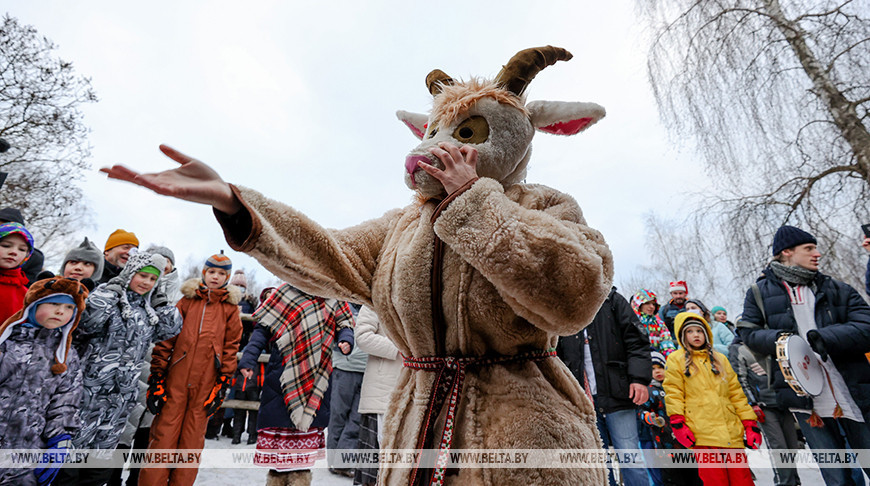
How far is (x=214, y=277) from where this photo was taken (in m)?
4.20

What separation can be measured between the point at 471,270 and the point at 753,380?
4.79 m

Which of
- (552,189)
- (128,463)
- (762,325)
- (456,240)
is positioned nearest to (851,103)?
(762,325)

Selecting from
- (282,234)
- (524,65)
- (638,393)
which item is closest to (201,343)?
(282,234)

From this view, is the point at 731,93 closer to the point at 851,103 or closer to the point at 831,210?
the point at 851,103

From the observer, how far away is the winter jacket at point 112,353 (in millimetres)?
A: 3266

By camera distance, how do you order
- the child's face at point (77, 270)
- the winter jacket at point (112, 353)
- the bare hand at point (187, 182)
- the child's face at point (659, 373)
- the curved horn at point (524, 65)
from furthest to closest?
the child's face at point (659, 373) → the child's face at point (77, 270) → the winter jacket at point (112, 353) → the curved horn at point (524, 65) → the bare hand at point (187, 182)

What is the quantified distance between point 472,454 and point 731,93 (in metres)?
7.84

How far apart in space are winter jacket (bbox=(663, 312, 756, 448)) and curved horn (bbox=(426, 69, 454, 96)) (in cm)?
382

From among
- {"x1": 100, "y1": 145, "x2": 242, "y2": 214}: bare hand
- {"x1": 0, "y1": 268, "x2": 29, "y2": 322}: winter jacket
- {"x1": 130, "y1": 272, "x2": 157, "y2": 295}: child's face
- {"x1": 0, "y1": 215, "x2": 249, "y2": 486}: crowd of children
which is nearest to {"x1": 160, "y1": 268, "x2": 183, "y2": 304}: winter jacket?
{"x1": 0, "y1": 215, "x2": 249, "y2": 486}: crowd of children

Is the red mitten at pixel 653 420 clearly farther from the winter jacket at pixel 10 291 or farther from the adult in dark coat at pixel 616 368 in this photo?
the winter jacket at pixel 10 291

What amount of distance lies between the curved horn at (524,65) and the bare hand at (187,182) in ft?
3.19

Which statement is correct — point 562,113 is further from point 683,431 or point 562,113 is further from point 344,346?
point 683,431

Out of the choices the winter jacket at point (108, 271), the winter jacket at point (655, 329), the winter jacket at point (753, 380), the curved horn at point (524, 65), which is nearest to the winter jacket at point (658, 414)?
the winter jacket at point (655, 329)

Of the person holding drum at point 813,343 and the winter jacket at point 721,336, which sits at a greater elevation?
the winter jacket at point 721,336
